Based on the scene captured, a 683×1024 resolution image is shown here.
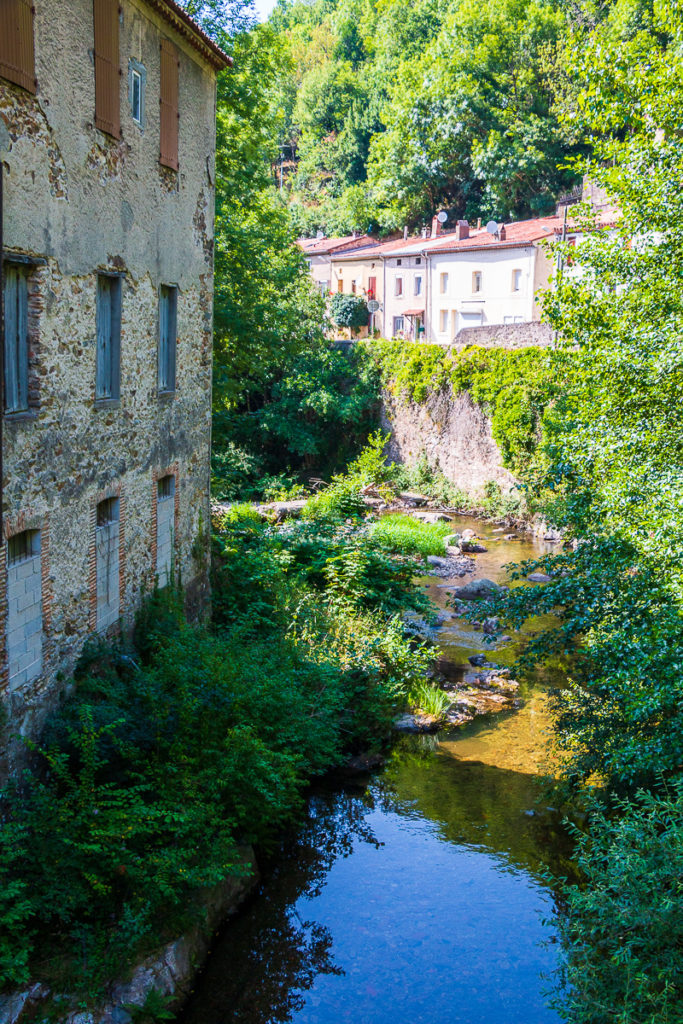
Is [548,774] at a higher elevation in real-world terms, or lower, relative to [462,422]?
lower

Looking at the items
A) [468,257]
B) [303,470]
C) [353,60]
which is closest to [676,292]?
[303,470]

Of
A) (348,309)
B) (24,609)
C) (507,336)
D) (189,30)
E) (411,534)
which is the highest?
(189,30)

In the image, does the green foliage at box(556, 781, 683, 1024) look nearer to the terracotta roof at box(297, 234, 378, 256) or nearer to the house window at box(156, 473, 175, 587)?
the house window at box(156, 473, 175, 587)

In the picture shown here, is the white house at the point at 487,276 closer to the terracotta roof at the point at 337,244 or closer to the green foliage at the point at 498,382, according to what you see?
the green foliage at the point at 498,382

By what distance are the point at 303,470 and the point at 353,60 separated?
45202 mm

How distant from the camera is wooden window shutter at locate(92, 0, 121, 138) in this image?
9.20 metres

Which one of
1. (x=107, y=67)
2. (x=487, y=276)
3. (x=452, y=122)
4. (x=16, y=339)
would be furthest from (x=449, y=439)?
(x=452, y=122)

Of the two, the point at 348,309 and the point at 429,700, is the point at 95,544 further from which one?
the point at 348,309

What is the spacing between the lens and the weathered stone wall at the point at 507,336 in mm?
28031

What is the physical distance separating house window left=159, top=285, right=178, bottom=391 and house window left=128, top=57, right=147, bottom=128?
222 centimetres

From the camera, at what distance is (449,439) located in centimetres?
3027

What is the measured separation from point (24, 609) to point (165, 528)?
13.5 feet

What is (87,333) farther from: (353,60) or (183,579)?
(353,60)

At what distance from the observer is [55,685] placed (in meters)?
8.91
